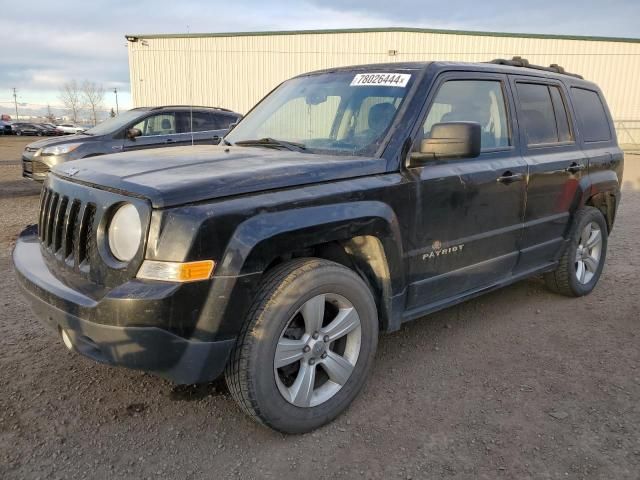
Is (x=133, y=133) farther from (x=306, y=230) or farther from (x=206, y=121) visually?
(x=306, y=230)

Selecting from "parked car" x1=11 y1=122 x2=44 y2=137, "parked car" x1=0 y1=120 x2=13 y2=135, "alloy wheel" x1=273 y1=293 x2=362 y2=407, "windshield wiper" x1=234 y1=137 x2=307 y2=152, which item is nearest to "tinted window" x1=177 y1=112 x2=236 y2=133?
"windshield wiper" x1=234 y1=137 x2=307 y2=152

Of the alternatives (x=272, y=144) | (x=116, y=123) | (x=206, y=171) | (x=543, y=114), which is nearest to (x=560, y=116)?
(x=543, y=114)

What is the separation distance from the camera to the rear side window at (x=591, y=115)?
4.46 metres

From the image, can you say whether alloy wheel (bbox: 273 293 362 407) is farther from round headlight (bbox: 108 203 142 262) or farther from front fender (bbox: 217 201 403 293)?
round headlight (bbox: 108 203 142 262)

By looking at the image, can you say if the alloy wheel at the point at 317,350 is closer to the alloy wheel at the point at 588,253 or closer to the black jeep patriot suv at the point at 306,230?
the black jeep patriot suv at the point at 306,230

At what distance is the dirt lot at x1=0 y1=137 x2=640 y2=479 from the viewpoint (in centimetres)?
240

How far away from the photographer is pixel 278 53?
84.7 feet

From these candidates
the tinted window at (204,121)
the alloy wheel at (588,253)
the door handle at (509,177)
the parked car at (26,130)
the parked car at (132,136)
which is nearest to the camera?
the door handle at (509,177)

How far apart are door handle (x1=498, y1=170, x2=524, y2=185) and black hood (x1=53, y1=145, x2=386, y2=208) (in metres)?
1.07

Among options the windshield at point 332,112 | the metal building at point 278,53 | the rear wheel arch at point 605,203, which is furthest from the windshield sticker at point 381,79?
the metal building at point 278,53

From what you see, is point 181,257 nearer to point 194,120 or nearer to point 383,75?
point 383,75

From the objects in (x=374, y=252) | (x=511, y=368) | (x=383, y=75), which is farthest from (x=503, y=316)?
(x=383, y=75)

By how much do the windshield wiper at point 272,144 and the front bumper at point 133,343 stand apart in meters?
1.40

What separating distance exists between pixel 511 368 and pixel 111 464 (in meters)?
2.41
